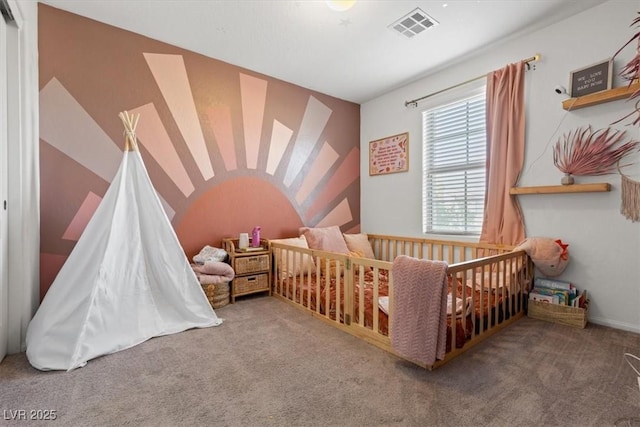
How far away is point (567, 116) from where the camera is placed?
2.45m

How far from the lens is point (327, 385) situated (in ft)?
Answer: 5.24

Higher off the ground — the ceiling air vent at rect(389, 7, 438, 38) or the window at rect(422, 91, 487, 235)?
the ceiling air vent at rect(389, 7, 438, 38)

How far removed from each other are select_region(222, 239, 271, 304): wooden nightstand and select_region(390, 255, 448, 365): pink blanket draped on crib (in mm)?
1659

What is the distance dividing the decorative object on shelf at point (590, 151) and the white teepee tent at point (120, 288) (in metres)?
3.12

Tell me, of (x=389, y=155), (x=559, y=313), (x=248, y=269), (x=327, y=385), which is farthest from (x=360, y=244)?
(x=327, y=385)

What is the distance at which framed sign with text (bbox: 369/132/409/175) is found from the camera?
3.68m

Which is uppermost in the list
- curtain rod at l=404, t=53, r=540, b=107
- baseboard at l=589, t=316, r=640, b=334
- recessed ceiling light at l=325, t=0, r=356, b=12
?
recessed ceiling light at l=325, t=0, r=356, b=12

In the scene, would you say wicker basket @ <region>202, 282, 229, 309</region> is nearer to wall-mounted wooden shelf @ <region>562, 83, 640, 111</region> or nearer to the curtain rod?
the curtain rod

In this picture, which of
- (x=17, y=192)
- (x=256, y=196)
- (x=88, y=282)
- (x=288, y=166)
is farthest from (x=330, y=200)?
(x=17, y=192)

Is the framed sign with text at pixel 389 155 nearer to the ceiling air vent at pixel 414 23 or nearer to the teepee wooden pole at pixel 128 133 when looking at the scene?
the ceiling air vent at pixel 414 23

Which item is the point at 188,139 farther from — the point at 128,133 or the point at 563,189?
the point at 563,189

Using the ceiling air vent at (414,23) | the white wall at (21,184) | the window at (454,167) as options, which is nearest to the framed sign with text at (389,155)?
the window at (454,167)

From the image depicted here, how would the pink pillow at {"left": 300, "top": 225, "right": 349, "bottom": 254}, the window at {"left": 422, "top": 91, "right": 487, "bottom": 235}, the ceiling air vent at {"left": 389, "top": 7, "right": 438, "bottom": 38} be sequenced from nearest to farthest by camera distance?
the ceiling air vent at {"left": 389, "top": 7, "right": 438, "bottom": 38}
the window at {"left": 422, "top": 91, "right": 487, "bottom": 235}
the pink pillow at {"left": 300, "top": 225, "right": 349, "bottom": 254}

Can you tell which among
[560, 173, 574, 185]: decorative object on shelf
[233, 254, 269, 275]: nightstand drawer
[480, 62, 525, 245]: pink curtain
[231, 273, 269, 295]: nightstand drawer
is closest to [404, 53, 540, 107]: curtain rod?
[480, 62, 525, 245]: pink curtain
